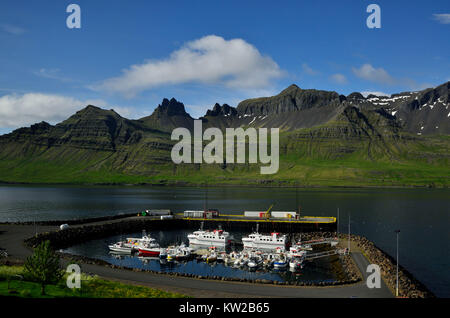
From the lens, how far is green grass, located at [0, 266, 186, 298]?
40281 millimetres

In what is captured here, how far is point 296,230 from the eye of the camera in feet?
379

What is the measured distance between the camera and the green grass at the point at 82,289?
132 feet

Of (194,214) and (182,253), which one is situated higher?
(194,214)

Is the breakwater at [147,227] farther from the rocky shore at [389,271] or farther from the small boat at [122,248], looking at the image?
the small boat at [122,248]

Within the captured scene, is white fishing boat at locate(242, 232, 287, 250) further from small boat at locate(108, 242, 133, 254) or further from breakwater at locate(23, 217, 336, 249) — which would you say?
small boat at locate(108, 242, 133, 254)

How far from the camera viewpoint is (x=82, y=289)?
4472 cm

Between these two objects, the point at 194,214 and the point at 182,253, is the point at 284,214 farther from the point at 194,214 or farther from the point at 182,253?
the point at 182,253

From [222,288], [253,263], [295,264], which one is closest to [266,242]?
[253,263]

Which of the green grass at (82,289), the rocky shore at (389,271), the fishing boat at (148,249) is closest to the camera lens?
the green grass at (82,289)

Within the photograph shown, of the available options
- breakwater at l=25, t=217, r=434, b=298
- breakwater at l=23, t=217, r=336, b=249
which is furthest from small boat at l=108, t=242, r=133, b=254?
breakwater at l=23, t=217, r=336, b=249

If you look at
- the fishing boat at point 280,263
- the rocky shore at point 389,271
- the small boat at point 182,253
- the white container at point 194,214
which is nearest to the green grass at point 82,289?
the small boat at point 182,253
